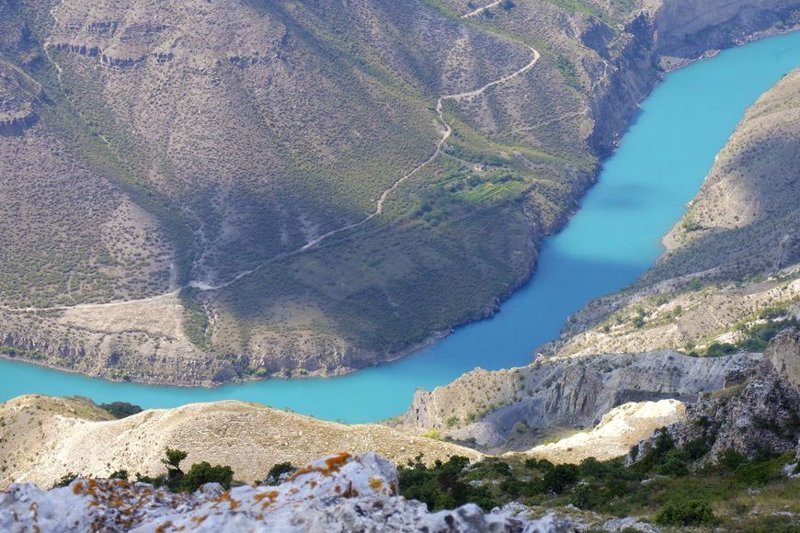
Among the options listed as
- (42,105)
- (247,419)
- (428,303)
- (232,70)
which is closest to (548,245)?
(428,303)

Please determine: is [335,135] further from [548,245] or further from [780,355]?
[780,355]

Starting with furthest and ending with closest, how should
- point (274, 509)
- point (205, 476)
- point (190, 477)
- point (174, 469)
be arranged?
point (174, 469) < point (205, 476) < point (190, 477) < point (274, 509)

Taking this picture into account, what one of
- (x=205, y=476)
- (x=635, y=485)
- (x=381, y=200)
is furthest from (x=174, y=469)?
(x=381, y=200)

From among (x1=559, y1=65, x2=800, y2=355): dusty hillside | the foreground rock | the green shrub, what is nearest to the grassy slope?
(x1=559, y1=65, x2=800, y2=355): dusty hillside

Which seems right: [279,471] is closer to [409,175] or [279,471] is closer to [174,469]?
[174,469]

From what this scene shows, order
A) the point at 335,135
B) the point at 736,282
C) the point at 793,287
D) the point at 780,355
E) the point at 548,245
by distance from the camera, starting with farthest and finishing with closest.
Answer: the point at 335,135
the point at 548,245
the point at 736,282
the point at 793,287
the point at 780,355

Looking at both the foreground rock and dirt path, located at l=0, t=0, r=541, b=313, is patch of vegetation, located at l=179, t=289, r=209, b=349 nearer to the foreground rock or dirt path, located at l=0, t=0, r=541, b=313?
dirt path, located at l=0, t=0, r=541, b=313

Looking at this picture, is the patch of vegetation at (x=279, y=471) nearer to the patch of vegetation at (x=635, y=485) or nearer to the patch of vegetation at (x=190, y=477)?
the patch of vegetation at (x=190, y=477)
